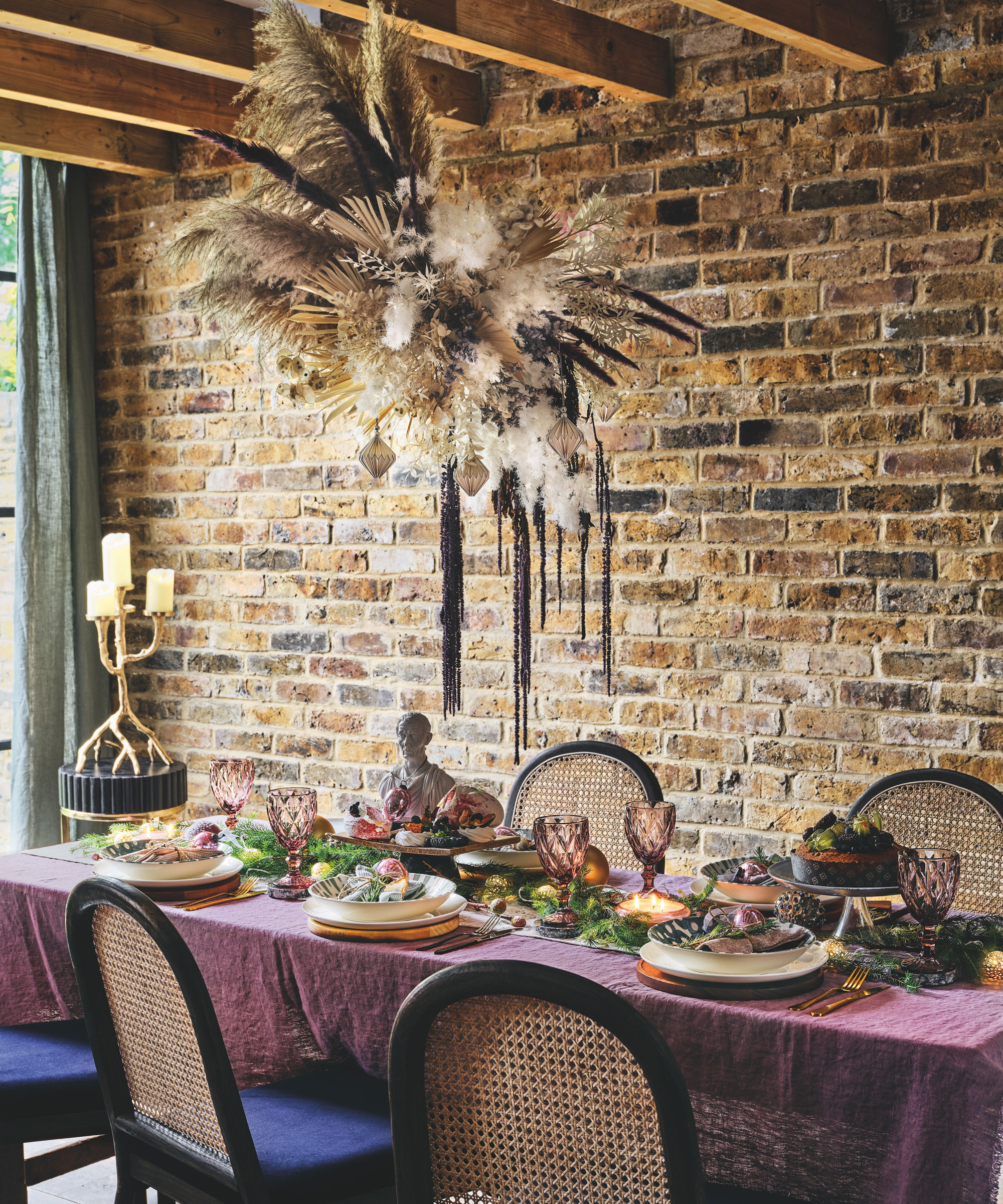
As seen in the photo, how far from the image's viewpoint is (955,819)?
8.12 ft

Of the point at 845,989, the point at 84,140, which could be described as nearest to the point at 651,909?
the point at 845,989

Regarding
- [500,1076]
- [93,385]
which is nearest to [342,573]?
[93,385]

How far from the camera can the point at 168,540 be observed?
14.5 ft

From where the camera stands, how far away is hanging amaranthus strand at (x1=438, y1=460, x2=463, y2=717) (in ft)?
7.45

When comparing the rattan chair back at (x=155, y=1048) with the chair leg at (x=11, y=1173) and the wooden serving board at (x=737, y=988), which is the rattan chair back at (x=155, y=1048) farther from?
the wooden serving board at (x=737, y=988)

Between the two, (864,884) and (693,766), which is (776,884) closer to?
(864,884)

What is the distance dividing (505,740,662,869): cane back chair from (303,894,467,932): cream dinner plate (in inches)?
29.6

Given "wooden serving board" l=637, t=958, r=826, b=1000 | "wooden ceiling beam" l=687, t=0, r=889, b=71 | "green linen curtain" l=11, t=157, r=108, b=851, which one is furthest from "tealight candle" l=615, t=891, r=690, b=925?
"green linen curtain" l=11, t=157, r=108, b=851

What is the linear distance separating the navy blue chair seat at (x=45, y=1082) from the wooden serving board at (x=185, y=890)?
27 centimetres

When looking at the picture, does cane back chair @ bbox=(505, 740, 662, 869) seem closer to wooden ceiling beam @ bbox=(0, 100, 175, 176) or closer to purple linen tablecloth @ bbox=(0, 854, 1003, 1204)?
purple linen tablecloth @ bbox=(0, 854, 1003, 1204)

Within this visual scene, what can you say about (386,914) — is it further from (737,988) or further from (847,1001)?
(847,1001)

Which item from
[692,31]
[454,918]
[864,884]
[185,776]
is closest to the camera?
[864,884]

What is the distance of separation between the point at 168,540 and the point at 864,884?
3.06m

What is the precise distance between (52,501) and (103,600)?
37.3 inches
